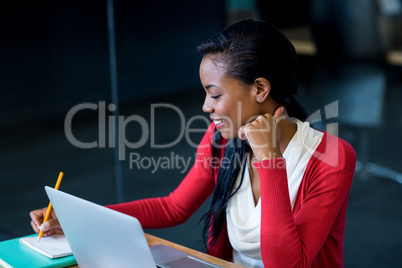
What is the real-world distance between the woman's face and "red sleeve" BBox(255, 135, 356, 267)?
0.53 feet

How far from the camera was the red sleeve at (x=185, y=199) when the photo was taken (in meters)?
1.75

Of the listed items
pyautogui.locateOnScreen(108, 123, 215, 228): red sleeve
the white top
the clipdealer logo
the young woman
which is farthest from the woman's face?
the clipdealer logo

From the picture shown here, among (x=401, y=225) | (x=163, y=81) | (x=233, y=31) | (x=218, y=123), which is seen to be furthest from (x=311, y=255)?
(x=163, y=81)

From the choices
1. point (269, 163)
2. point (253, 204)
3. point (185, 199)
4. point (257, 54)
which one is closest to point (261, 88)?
point (257, 54)

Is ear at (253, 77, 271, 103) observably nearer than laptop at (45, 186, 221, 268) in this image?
No

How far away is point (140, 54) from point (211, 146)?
5.58 feet

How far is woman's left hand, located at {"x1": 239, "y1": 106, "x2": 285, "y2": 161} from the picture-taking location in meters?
1.41

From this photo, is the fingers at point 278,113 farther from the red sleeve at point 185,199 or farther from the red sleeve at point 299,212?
the red sleeve at point 185,199

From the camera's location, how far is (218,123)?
152cm

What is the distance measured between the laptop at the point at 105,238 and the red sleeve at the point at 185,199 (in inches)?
13.3

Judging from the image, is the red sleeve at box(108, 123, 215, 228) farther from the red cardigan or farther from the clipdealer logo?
the clipdealer logo

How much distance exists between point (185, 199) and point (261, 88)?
0.49 m

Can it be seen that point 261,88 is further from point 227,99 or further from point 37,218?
point 37,218

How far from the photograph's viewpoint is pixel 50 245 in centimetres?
145
